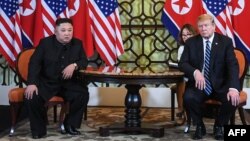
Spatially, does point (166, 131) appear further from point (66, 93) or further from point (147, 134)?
point (66, 93)

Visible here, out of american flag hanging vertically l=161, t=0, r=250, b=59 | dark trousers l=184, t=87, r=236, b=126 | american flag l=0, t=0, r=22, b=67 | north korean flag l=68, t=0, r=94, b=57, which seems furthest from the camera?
american flag l=0, t=0, r=22, b=67

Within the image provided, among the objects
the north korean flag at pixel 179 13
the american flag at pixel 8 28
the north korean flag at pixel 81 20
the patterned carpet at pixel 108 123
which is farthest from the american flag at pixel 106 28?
the american flag at pixel 8 28

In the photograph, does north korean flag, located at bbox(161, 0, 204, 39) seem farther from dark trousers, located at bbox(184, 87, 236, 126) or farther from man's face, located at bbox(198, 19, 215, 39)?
dark trousers, located at bbox(184, 87, 236, 126)

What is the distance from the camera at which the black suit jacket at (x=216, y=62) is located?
4676 millimetres

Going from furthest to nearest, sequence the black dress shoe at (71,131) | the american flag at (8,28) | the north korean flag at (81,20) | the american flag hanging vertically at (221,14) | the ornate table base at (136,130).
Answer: the american flag at (8,28) < the north korean flag at (81,20) < the american flag hanging vertically at (221,14) < the black dress shoe at (71,131) < the ornate table base at (136,130)

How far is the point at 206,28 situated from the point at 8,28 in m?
3.18

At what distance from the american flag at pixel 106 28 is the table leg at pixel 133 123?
1662 mm

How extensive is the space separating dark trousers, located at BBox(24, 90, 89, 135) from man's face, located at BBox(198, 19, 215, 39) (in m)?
1.39

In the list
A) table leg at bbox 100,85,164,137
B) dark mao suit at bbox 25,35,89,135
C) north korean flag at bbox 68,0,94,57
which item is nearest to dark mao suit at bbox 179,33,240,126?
table leg at bbox 100,85,164,137

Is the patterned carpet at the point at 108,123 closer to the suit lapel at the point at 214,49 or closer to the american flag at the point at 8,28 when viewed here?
the suit lapel at the point at 214,49

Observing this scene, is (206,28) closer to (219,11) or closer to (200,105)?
(200,105)

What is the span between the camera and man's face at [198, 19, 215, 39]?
A: 15.3ft

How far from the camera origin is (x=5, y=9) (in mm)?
6676

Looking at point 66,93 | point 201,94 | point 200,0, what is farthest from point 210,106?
point 200,0
